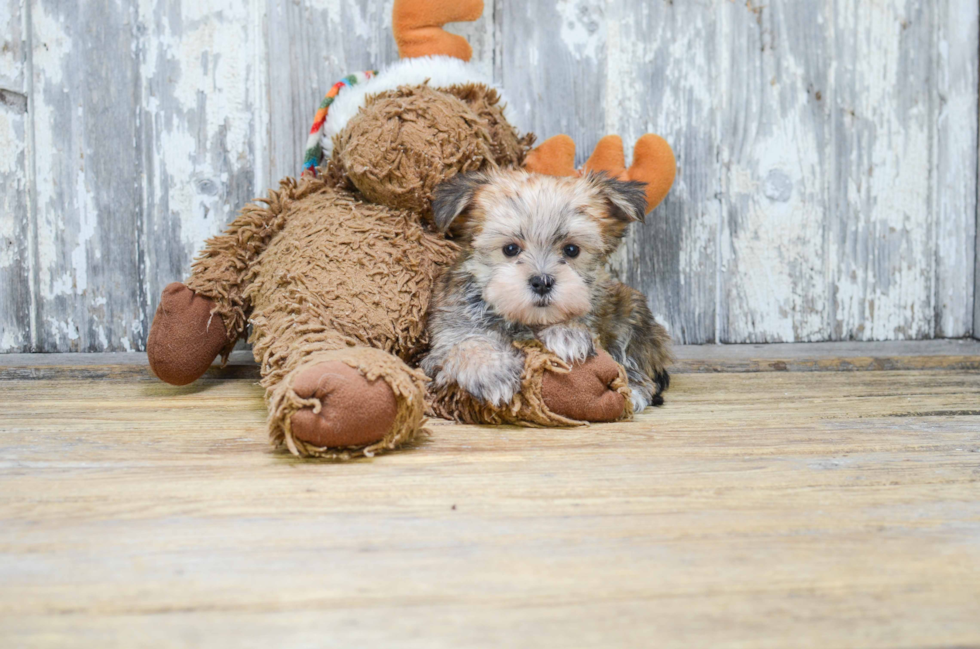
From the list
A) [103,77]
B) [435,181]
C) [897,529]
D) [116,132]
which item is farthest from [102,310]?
[897,529]

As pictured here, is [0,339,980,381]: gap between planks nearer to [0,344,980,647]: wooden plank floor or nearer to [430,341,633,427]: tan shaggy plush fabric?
[0,344,980,647]: wooden plank floor

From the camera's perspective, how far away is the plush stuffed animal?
4.52 ft

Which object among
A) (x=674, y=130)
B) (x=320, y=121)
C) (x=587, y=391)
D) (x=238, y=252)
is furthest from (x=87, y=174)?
(x=674, y=130)

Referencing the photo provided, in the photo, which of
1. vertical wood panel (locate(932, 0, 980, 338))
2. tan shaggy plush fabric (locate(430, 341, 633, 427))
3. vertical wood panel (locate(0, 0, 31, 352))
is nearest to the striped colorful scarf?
tan shaggy plush fabric (locate(430, 341, 633, 427))

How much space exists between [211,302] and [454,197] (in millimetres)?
758

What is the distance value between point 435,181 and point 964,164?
1901mm

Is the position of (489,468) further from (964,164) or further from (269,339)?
(964,164)

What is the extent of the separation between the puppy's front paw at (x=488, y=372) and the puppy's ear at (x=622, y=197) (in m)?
0.45

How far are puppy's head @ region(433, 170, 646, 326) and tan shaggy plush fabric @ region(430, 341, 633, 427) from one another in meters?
0.10

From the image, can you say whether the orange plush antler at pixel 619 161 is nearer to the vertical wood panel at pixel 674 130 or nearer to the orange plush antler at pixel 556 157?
the orange plush antler at pixel 556 157

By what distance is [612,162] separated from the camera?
217 cm

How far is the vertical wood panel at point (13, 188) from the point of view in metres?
2.21

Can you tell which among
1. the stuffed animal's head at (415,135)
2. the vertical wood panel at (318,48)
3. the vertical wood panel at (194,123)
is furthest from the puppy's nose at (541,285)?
the vertical wood panel at (194,123)

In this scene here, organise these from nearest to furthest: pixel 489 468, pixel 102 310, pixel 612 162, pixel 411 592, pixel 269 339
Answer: pixel 411 592 → pixel 489 468 → pixel 269 339 → pixel 612 162 → pixel 102 310
